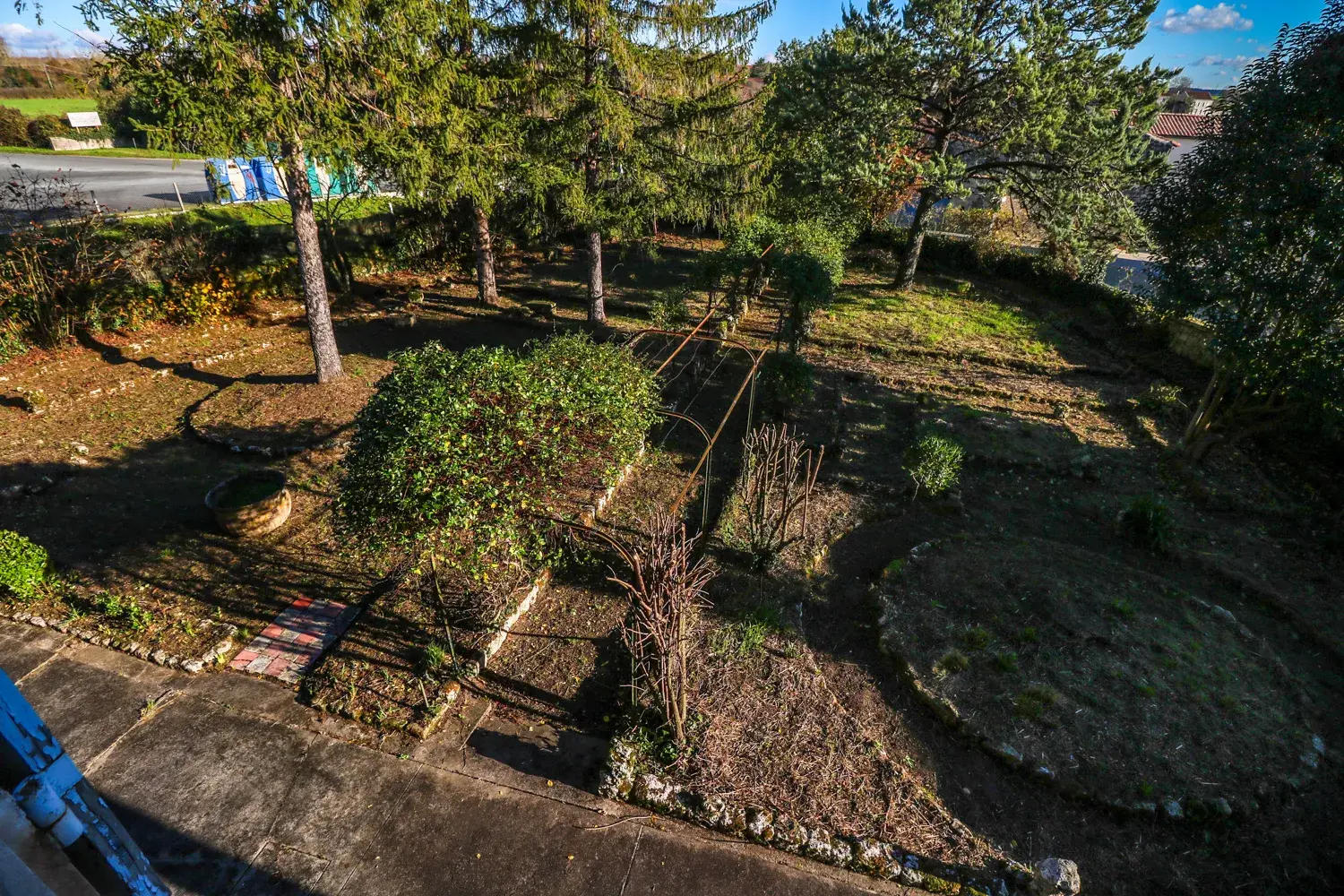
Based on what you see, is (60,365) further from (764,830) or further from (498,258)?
(764,830)

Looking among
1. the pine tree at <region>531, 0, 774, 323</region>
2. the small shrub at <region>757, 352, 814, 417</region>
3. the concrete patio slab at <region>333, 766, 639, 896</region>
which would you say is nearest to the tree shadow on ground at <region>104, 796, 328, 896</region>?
the concrete patio slab at <region>333, 766, 639, 896</region>

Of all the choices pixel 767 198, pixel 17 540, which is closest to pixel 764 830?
pixel 17 540

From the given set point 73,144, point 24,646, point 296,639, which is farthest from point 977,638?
point 73,144

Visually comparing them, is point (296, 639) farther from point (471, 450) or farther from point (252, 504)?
point (471, 450)

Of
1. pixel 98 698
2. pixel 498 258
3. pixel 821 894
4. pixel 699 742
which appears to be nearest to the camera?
pixel 821 894

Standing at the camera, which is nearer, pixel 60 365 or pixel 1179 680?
pixel 1179 680

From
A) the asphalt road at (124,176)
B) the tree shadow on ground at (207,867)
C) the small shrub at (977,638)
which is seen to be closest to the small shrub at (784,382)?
the small shrub at (977,638)
